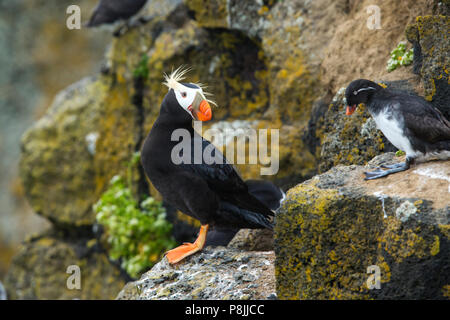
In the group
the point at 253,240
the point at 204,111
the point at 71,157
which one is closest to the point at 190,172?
the point at 204,111

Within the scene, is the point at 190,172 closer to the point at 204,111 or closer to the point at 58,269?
the point at 204,111

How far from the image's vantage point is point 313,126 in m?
4.96

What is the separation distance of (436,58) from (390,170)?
3.60 feet

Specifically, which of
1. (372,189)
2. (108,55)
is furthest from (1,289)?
(372,189)

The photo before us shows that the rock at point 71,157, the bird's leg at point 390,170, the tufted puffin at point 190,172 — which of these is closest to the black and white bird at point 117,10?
the rock at point 71,157

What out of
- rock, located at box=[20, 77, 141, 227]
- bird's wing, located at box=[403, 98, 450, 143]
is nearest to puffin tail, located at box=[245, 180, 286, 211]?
bird's wing, located at box=[403, 98, 450, 143]

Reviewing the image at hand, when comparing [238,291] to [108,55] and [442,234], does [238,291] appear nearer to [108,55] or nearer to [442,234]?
[442,234]

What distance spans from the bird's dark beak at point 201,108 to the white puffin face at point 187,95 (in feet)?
0.07

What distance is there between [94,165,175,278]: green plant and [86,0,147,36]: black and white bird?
2.48 meters

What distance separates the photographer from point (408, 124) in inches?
127

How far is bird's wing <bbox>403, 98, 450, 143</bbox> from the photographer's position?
10.3ft

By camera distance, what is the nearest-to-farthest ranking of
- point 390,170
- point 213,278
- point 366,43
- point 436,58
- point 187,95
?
point 390,170, point 213,278, point 436,58, point 187,95, point 366,43

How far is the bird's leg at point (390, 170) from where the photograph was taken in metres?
3.10
